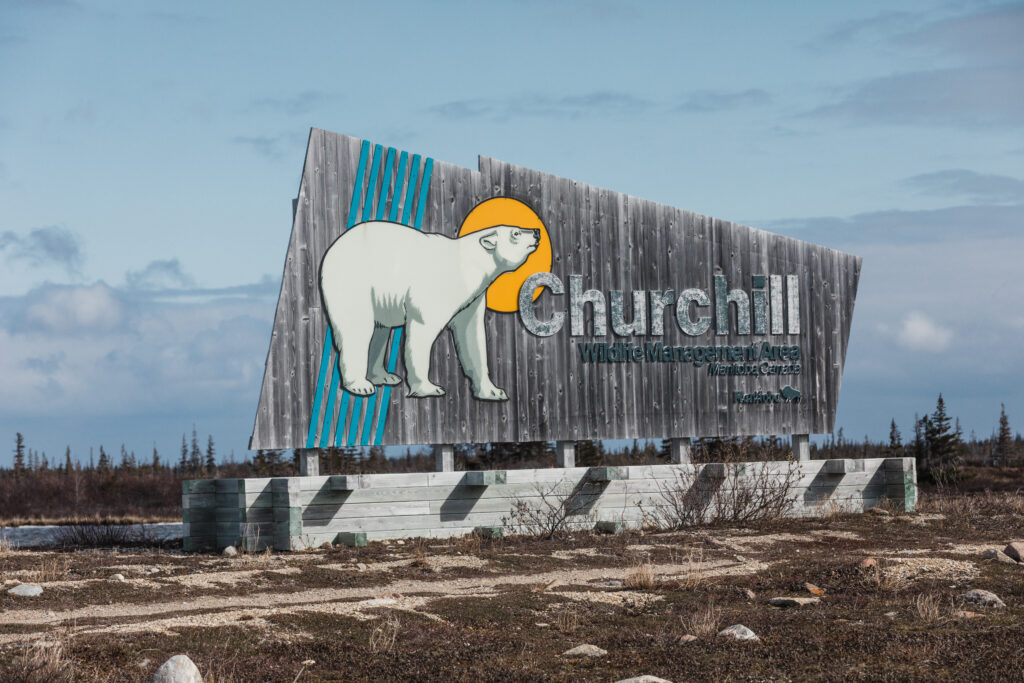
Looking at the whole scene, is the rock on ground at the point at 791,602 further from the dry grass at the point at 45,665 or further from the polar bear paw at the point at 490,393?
the polar bear paw at the point at 490,393

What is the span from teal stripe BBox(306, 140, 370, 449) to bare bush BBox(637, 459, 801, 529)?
691cm

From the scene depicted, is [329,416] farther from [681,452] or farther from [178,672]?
[178,672]

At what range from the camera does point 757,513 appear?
23.9 meters

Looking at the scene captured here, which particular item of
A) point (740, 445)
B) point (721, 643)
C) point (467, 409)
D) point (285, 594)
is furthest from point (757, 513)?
point (721, 643)

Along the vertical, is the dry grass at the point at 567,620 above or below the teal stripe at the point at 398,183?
below

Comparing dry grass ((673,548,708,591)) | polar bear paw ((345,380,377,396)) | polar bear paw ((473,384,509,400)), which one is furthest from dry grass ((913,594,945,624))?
polar bear paw ((345,380,377,396))

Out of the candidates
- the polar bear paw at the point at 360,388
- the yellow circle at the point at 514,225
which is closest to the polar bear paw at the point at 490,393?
the yellow circle at the point at 514,225

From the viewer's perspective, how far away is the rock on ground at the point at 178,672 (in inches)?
328

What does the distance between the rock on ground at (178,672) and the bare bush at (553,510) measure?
1362 cm

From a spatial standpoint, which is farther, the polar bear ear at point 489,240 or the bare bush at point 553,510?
the polar bear ear at point 489,240

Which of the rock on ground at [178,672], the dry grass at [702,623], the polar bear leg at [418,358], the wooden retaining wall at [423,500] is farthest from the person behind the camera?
the polar bear leg at [418,358]

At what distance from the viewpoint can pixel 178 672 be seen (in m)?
8.38

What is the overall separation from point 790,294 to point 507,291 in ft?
22.8

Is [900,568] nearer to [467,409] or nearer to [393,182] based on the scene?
[467,409]
